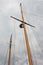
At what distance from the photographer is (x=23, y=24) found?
34.9 metres

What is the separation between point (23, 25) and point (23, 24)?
9.4 inches

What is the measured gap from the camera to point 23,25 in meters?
34.8
